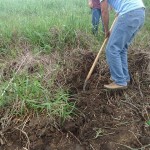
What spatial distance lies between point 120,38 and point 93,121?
92 centimetres

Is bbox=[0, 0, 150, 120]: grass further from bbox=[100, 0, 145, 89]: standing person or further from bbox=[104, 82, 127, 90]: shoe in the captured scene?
bbox=[100, 0, 145, 89]: standing person

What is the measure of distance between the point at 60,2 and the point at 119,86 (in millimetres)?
5417

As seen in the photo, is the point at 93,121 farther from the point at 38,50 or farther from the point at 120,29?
the point at 38,50

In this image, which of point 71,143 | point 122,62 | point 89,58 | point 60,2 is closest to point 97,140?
point 71,143

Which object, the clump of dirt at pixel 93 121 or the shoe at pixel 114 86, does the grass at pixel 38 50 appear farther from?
the shoe at pixel 114 86

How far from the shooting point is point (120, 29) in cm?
324

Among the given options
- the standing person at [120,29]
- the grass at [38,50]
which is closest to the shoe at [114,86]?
the standing person at [120,29]

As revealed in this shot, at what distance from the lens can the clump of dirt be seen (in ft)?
9.59

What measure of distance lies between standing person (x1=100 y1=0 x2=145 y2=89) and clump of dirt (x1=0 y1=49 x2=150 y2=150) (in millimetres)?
253

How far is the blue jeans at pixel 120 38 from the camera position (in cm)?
324

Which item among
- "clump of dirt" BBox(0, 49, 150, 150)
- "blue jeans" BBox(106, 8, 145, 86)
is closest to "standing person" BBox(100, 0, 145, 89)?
"blue jeans" BBox(106, 8, 145, 86)

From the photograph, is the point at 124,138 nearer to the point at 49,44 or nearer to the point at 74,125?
the point at 74,125

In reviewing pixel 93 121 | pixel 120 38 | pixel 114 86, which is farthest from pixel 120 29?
pixel 93 121

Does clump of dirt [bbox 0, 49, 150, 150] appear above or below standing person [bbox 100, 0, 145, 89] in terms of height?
below
